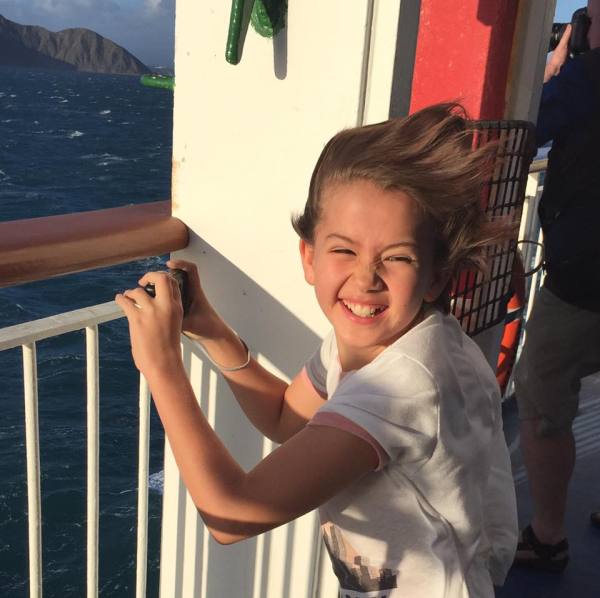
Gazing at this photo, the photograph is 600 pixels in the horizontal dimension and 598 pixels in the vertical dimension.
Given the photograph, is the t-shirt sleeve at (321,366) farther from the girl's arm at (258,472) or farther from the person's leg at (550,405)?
the person's leg at (550,405)

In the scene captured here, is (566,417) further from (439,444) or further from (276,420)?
(439,444)

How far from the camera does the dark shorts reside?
205 centimetres

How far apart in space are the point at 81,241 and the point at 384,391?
50 centimetres

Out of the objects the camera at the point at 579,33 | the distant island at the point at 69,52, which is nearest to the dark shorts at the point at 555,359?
the camera at the point at 579,33

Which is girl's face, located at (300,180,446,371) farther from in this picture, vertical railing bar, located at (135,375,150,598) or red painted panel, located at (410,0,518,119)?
red painted panel, located at (410,0,518,119)

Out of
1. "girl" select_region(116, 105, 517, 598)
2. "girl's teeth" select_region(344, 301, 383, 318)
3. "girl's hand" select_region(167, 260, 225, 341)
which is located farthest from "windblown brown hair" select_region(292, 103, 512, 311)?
"girl's hand" select_region(167, 260, 225, 341)

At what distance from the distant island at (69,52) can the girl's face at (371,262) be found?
321 ft

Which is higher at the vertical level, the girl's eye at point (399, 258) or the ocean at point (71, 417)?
the girl's eye at point (399, 258)

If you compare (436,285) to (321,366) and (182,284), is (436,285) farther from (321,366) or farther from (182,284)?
(182,284)

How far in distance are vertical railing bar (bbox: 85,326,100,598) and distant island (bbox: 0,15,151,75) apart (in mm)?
97495

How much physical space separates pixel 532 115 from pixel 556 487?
1089 mm

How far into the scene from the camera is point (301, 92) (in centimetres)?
126

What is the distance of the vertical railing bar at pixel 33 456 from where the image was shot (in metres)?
1.27

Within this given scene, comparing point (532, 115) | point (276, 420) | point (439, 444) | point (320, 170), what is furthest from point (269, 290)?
point (532, 115)
